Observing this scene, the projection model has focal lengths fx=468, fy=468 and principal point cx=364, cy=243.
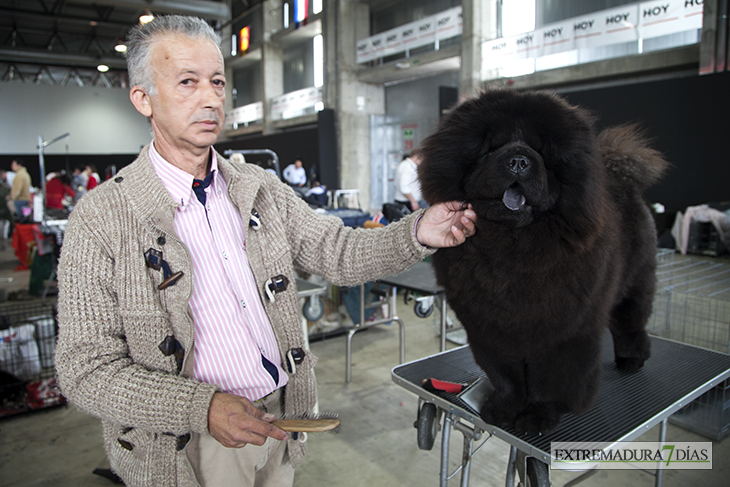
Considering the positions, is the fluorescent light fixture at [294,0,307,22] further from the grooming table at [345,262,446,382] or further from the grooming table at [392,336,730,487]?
the grooming table at [392,336,730,487]

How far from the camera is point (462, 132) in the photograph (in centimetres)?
123

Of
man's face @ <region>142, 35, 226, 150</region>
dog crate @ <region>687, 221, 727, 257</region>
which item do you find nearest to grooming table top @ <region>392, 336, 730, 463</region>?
man's face @ <region>142, 35, 226, 150</region>

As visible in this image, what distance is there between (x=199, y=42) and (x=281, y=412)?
99 cm

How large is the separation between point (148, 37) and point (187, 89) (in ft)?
0.47

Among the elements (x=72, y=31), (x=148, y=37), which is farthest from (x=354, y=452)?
(x=72, y=31)

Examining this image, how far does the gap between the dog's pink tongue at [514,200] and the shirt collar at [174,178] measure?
789 millimetres

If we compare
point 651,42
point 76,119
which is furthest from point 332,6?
point 76,119

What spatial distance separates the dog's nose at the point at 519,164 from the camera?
1.07 m

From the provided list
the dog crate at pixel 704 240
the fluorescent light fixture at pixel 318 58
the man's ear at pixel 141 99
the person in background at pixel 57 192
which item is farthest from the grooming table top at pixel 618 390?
the fluorescent light fixture at pixel 318 58

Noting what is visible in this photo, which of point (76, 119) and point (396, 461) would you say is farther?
point (76, 119)

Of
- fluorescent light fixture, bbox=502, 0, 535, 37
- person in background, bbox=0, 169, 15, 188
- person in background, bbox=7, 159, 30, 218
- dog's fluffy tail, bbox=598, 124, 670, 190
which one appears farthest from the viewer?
person in background, bbox=0, 169, 15, 188

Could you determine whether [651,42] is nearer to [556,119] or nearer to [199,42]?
[556,119]

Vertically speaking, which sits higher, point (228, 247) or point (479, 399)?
point (228, 247)

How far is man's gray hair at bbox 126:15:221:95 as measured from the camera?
108cm
